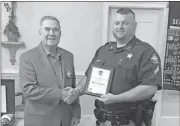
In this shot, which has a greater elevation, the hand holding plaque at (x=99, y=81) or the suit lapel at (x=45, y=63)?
the suit lapel at (x=45, y=63)

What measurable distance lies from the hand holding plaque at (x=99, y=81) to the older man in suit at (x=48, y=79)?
0.08m

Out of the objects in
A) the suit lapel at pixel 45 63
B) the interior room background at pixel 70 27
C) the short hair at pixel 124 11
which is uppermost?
the short hair at pixel 124 11

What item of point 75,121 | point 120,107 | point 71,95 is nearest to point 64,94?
point 71,95

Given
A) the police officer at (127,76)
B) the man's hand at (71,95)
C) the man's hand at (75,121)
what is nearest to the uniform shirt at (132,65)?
the police officer at (127,76)

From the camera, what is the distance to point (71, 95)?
110cm

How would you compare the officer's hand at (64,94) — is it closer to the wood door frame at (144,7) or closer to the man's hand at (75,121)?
the man's hand at (75,121)

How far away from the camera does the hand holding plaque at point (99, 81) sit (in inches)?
42.0

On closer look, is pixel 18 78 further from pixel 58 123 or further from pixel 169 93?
pixel 169 93

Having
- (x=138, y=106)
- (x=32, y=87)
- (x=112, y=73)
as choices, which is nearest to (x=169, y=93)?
(x=138, y=106)

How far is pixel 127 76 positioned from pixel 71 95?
282 millimetres

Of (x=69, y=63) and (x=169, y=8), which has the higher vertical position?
(x=169, y=8)

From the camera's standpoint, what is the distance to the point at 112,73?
1069 millimetres

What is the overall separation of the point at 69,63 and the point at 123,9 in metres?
0.37

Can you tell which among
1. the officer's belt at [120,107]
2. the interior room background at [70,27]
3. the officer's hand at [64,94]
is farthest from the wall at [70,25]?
the officer's belt at [120,107]
